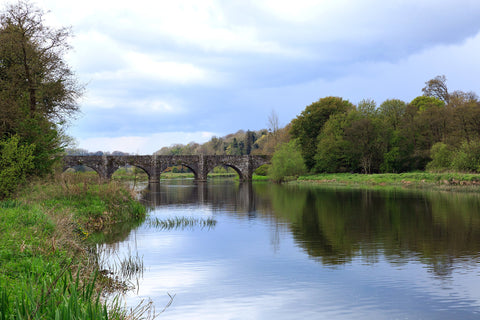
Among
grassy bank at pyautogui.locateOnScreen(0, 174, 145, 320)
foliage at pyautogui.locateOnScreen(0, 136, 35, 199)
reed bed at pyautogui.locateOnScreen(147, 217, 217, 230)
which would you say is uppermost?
foliage at pyautogui.locateOnScreen(0, 136, 35, 199)

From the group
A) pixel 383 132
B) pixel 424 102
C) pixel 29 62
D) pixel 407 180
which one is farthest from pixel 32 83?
pixel 424 102

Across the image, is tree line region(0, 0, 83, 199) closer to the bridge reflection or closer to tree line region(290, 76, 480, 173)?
the bridge reflection

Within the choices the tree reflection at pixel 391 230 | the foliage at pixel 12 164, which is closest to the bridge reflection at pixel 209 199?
the tree reflection at pixel 391 230

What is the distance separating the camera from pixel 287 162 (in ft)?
220

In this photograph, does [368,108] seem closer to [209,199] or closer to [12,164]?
[209,199]

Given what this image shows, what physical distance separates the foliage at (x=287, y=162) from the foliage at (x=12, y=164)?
4938 cm

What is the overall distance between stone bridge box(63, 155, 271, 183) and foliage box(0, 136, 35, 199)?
168 ft

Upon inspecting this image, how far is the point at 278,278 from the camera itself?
1130 centimetres

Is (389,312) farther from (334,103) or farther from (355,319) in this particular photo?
(334,103)

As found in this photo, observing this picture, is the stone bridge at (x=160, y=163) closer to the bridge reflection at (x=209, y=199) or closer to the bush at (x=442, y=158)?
the bridge reflection at (x=209, y=199)

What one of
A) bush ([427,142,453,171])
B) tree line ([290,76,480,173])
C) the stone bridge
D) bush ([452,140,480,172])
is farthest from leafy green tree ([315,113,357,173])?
bush ([452,140,480,172])

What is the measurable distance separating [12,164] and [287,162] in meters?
51.0

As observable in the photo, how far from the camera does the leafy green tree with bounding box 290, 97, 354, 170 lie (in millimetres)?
70375

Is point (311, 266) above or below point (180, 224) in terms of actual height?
below
